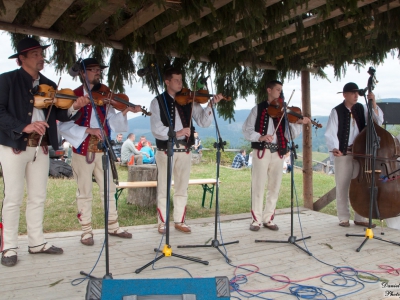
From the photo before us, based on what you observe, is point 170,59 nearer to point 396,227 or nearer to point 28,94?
point 28,94

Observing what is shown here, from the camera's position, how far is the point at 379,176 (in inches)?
155

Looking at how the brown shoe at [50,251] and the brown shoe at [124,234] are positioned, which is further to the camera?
the brown shoe at [124,234]

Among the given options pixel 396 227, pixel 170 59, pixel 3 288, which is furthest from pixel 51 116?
pixel 396 227

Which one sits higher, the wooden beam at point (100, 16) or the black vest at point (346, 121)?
the wooden beam at point (100, 16)

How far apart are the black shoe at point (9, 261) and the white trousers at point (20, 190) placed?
0.25 ft

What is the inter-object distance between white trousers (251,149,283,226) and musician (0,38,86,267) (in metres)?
2.00

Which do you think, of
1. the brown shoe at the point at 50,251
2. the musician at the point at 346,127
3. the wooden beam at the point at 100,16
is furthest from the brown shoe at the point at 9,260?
the musician at the point at 346,127

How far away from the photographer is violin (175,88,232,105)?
12.8ft

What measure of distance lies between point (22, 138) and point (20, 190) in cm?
41

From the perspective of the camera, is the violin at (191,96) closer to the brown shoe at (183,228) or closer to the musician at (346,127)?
the brown shoe at (183,228)

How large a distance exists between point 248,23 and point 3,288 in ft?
8.96

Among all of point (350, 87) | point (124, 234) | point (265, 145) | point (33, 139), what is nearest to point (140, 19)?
point (33, 139)

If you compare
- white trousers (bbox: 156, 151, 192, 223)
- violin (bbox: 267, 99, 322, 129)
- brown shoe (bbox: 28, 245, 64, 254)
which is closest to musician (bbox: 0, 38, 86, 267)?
brown shoe (bbox: 28, 245, 64, 254)

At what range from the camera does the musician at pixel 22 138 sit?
2.98m
